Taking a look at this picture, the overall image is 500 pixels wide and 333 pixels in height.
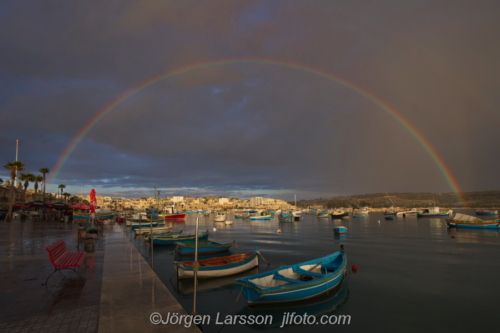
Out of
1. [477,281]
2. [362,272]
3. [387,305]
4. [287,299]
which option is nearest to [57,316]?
[287,299]

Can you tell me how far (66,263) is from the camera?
1017 centimetres

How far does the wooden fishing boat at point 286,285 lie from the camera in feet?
41.3

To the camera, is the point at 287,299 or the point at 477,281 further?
the point at 477,281

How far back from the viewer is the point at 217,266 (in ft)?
58.1

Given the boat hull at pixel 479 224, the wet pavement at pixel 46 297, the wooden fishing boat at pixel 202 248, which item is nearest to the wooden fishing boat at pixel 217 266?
the wet pavement at pixel 46 297

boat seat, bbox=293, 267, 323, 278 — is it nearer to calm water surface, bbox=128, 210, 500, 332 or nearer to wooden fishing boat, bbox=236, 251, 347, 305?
wooden fishing boat, bbox=236, 251, 347, 305

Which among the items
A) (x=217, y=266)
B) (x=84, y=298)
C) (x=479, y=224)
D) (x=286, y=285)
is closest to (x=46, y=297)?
(x=84, y=298)

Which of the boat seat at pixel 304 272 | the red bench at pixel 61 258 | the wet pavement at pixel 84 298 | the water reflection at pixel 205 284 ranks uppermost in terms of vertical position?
the red bench at pixel 61 258

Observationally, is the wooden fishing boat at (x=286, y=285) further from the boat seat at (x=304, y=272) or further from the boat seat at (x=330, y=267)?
the boat seat at (x=330, y=267)

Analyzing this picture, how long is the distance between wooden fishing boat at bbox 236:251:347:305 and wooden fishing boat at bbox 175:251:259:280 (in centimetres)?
470

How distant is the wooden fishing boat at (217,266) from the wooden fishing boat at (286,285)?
470 centimetres

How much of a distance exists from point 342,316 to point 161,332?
384 inches

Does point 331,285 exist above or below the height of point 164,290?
below

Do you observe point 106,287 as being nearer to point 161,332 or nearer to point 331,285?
point 161,332
